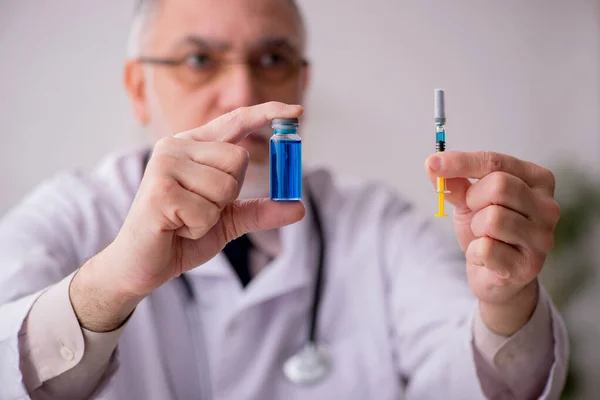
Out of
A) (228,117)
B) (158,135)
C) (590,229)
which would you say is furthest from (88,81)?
(590,229)

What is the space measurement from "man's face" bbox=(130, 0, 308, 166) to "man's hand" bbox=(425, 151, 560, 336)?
66 centimetres

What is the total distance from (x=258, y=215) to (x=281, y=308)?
2.03 feet

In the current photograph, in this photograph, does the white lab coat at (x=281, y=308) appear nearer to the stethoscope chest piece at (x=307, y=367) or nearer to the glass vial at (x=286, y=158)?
the stethoscope chest piece at (x=307, y=367)

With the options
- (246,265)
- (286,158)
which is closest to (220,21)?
(246,265)

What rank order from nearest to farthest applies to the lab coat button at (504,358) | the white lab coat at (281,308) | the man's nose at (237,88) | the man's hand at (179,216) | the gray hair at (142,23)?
1. the man's hand at (179,216)
2. the lab coat button at (504,358)
3. the white lab coat at (281,308)
4. the man's nose at (237,88)
5. the gray hair at (142,23)

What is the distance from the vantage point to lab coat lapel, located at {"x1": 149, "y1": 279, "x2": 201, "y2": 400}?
129cm

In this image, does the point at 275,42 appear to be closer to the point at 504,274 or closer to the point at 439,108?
the point at 439,108

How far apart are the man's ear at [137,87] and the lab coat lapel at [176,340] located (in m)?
0.57

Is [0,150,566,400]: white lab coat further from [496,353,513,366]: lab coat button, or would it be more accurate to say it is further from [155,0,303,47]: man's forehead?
[155,0,303,47]: man's forehead

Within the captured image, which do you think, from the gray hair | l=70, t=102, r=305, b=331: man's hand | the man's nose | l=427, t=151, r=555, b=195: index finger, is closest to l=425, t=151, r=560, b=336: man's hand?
l=427, t=151, r=555, b=195: index finger

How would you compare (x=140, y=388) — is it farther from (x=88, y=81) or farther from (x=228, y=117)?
(x=88, y=81)

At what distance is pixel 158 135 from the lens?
1.54 meters

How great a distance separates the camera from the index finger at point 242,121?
766 mm

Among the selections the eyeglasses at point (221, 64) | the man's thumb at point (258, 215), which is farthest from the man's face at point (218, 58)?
the man's thumb at point (258, 215)
